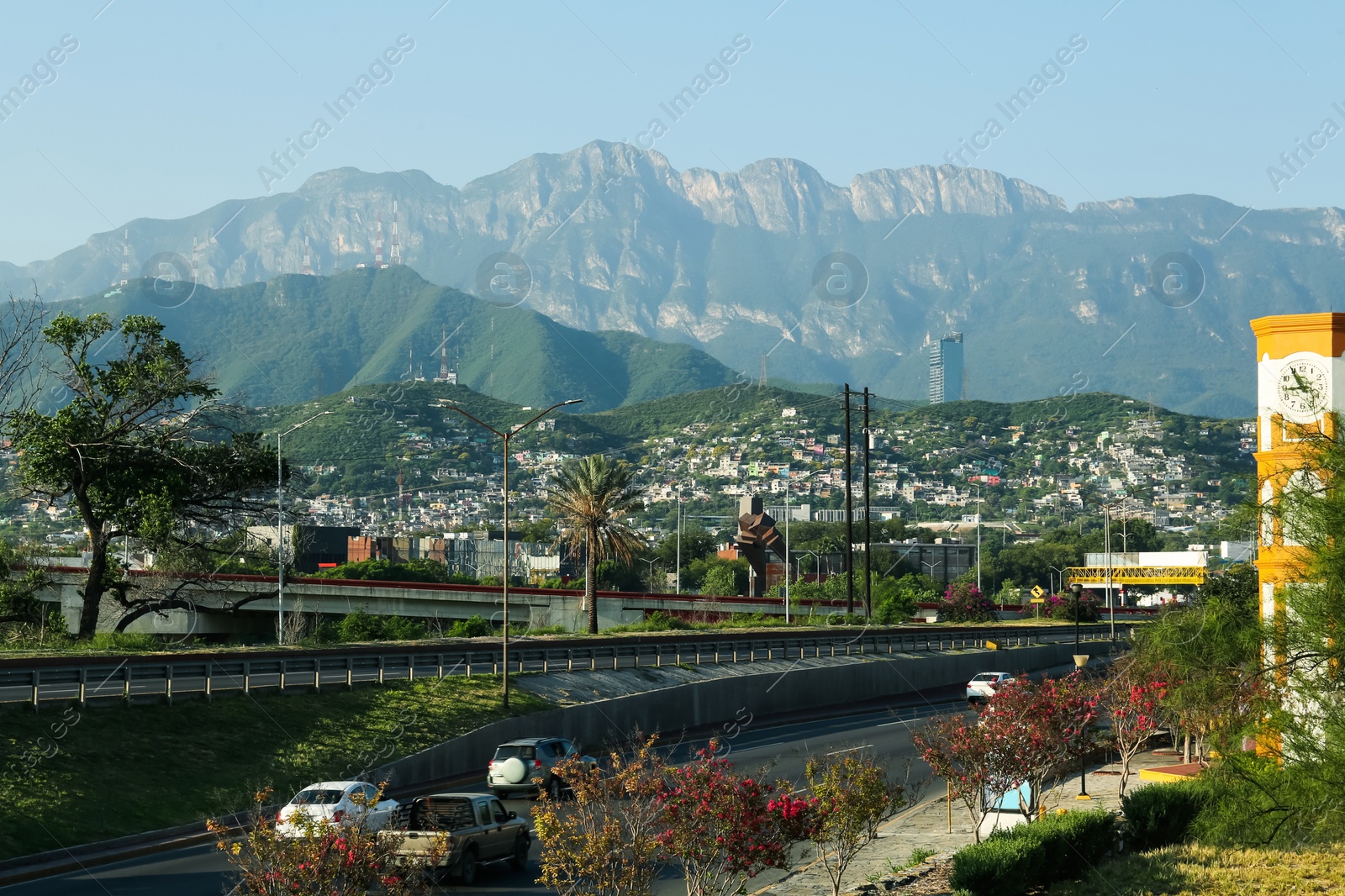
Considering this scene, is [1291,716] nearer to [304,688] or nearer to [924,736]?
[924,736]

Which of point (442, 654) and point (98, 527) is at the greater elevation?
point (98, 527)

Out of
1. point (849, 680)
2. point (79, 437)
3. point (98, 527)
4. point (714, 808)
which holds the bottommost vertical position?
point (849, 680)

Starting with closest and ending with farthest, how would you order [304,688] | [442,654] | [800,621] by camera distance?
[304,688] → [442,654] → [800,621]

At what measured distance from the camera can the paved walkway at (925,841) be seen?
2312cm

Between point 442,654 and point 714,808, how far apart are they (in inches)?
1120

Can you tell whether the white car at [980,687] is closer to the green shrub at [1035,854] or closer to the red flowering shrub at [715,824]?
the green shrub at [1035,854]

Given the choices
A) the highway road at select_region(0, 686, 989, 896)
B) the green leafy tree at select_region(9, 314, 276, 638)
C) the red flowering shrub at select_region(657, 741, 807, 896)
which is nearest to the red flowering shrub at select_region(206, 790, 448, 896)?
the red flowering shrub at select_region(657, 741, 807, 896)

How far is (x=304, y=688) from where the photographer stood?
3691 cm

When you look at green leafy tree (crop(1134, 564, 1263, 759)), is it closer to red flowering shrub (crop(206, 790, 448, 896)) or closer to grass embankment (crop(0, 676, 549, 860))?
red flowering shrub (crop(206, 790, 448, 896))

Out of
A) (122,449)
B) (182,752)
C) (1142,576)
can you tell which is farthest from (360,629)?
(1142,576)

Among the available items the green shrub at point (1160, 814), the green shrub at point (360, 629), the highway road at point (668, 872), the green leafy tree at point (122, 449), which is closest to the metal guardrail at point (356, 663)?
the highway road at point (668, 872)

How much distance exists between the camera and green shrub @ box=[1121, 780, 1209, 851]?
987 inches

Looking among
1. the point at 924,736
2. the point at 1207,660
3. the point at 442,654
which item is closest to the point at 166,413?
the point at 442,654

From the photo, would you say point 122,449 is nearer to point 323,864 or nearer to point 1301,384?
point 323,864
